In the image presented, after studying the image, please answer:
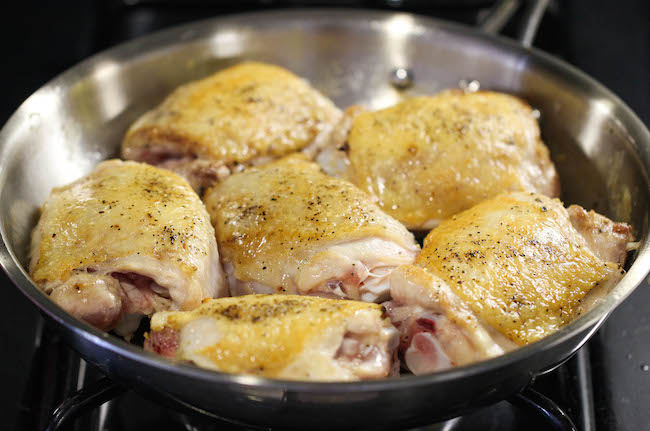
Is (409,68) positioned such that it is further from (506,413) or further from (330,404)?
(330,404)

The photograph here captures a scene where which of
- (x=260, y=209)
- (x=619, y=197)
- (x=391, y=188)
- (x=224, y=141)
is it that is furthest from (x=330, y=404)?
(x=619, y=197)

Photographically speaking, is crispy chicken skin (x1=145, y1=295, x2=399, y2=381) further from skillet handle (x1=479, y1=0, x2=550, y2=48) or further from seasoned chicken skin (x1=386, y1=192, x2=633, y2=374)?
skillet handle (x1=479, y1=0, x2=550, y2=48)

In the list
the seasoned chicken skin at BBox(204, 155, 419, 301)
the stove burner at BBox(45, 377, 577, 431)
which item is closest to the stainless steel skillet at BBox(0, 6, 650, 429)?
the stove burner at BBox(45, 377, 577, 431)

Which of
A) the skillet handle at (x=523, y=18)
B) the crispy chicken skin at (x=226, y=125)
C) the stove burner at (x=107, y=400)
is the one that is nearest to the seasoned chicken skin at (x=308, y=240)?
the crispy chicken skin at (x=226, y=125)

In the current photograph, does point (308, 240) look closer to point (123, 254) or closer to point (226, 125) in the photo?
point (123, 254)

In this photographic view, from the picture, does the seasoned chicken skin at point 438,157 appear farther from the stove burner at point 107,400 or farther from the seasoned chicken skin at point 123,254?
the stove burner at point 107,400
